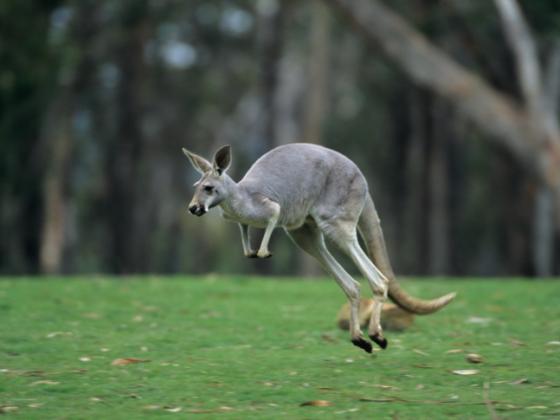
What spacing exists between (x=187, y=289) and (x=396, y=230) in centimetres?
2400

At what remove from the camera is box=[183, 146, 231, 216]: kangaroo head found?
6941 millimetres

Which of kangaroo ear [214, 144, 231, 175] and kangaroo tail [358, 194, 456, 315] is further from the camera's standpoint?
kangaroo tail [358, 194, 456, 315]

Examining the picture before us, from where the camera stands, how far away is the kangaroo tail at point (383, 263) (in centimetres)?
809

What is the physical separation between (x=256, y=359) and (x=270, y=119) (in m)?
21.9

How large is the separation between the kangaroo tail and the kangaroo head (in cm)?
137

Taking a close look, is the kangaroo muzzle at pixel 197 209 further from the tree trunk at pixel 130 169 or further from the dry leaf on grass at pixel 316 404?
the tree trunk at pixel 130 169

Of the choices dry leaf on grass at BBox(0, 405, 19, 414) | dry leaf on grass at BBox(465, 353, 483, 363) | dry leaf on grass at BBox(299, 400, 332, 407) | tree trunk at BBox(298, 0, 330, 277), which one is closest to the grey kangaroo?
dry leaf on grass at BBox(465, 353, 483, 363)

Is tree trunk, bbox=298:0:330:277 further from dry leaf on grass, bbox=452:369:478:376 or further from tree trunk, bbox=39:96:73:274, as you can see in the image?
dry leaf on grass, bbox=452:369:478:376

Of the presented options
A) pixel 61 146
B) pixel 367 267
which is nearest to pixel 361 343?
pixel 367 267

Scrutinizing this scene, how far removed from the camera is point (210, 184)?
276 inches

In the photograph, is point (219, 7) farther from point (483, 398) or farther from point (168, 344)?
point (483, 398)

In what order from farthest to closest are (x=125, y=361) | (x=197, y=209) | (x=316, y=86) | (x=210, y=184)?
(x=316, y=86), (x=125, y=361), (x=210, y=184), (x=197, y=209)

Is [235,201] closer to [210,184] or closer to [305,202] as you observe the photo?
[210,184]

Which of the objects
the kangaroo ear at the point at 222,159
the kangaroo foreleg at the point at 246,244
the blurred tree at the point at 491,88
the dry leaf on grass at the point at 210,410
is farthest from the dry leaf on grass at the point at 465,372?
the blurred tree at the point at 491,88
